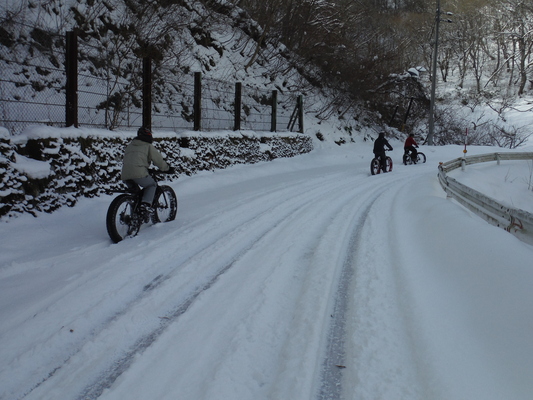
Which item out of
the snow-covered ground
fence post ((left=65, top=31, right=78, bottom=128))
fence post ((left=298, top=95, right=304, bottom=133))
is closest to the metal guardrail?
the snow-covered ground

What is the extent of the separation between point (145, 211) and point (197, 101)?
22.2 feet

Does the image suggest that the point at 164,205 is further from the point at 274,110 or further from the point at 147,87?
the point at 274,110

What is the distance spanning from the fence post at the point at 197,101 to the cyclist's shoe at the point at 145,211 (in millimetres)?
6509

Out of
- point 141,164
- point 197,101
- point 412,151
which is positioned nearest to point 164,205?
point 141,164

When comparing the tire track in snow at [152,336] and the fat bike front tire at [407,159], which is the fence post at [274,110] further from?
the tire track in snow at [152,336]

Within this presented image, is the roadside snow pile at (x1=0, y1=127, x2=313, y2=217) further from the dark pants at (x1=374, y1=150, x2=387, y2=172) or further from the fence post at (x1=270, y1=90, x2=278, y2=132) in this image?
the dark pants at (x1=374, y1=150, x2=387, y2=172)

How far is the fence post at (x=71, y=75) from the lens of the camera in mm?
7891

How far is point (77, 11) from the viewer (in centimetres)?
1372

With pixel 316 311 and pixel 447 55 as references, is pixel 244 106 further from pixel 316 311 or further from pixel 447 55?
pixel 447 55

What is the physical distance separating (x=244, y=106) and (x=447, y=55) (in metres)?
49.2

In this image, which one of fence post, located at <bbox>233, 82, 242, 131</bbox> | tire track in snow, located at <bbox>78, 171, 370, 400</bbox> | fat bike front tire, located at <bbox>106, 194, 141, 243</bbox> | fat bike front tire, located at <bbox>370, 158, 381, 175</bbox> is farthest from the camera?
fat bike front tire, located at <bbox>370, 158, 381, 175</bbox>

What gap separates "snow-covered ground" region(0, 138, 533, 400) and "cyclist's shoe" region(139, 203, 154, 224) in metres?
0.22

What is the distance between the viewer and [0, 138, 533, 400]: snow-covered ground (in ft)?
9.10

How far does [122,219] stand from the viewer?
20.6ft
